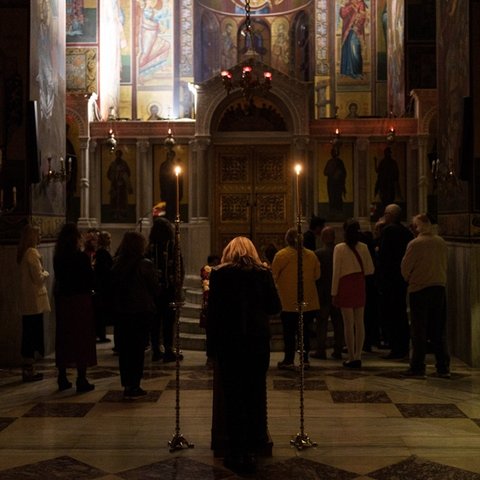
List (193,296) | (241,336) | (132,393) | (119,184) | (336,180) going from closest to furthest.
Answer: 1. (241,336)
2. (132,393)
3. (193,296)
4. (336,180)
5. (119,184)

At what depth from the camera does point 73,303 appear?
6777mm

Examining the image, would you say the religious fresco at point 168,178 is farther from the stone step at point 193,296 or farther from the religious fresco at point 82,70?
the religious fresco at point 82,70

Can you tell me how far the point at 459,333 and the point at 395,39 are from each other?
10.3 m

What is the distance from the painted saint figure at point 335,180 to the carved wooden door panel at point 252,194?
2.93 ft

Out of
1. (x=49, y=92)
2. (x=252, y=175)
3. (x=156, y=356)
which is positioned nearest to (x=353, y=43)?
(x=252, y=175)

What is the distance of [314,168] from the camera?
14273 millimetres

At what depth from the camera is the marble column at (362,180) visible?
14219mm

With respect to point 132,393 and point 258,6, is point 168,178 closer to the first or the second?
point 258,6

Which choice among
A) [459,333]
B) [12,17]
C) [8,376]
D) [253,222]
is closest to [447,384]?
[459,333]

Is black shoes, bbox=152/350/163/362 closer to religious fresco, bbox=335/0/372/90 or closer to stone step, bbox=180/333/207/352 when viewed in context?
stone step, bbox=180/333/207/352

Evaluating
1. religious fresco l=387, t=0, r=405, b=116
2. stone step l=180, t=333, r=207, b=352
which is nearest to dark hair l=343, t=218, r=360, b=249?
stone step l=180, t=333, r=207, b=352

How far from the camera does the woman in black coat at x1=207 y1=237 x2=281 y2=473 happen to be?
4520mm

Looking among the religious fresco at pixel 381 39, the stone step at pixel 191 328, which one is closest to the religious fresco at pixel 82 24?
the religious fresco at pixel 381 39

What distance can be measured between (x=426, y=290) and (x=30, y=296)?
4401 mm
